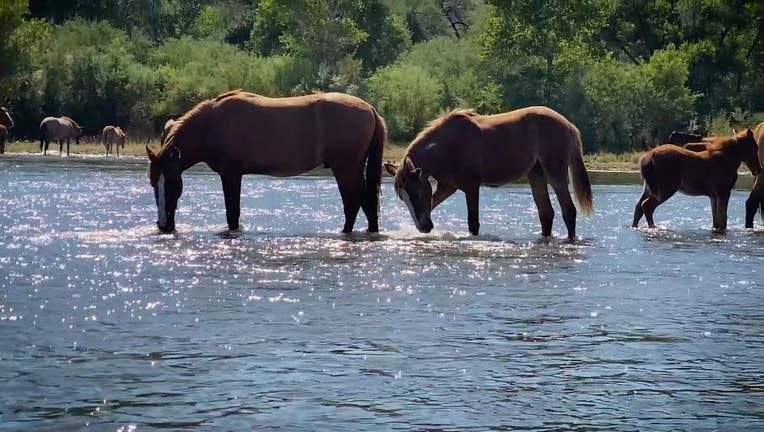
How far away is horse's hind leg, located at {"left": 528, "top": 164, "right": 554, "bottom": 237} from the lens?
60.5 feet

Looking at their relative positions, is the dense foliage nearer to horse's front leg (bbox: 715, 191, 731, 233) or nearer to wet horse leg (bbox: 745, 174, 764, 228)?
wet horse leg (bbox: 745, 174, 764, 228)

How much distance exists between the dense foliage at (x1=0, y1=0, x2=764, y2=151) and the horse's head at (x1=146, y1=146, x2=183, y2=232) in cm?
3672

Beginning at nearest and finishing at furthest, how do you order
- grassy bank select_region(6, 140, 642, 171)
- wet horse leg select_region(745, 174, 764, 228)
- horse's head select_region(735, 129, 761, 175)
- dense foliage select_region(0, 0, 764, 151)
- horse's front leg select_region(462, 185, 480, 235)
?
horse's front leg select_region(462, 185, 480, 235) < wet horse leg select_region(745, 174, 764, 228) < horse's head select_region(735, 129, 761, 175) < grassy bank select_region(6, 140, 642, 171) < dense foliage select_region(0, 0, 764, 151)

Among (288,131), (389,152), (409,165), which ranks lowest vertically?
(389,152)

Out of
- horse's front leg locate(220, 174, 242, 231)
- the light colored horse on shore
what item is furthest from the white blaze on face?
the light colored horse on shore

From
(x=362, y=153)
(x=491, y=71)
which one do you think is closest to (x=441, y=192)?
(x=362, y=153)

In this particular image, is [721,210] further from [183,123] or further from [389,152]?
[389,152]

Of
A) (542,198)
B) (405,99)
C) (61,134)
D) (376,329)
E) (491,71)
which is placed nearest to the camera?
(376,329)

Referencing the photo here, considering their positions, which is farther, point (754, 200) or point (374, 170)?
point (754, 200)

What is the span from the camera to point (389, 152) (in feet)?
161

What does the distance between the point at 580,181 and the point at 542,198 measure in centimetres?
57

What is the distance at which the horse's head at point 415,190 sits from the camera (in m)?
17.6

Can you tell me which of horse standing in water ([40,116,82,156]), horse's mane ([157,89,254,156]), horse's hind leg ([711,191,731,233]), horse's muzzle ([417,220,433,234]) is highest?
horse's mane ([157,89,254,156])

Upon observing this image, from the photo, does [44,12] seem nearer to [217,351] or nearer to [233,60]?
[233,60]
